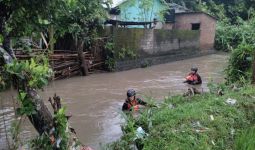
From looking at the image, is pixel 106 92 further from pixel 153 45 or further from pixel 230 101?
pixel 153 45

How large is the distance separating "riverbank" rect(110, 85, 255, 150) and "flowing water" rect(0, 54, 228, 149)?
1781 mm

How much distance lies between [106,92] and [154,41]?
26.9 ft

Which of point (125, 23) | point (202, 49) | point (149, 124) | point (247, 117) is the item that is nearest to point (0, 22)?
point (149, 124)

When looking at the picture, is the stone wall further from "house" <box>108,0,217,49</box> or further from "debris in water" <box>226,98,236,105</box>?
"debris in water" <box>226,98,236,105</box>

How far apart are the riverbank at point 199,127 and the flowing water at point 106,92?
5.84 feet

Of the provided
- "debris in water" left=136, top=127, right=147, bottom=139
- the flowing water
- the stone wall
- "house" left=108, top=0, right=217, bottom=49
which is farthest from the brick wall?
"debris in water" left=136, top=127, right=147, bottom=139

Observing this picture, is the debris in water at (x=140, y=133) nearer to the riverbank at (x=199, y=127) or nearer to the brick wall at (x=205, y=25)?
the riverbank at (x=199, y=127)

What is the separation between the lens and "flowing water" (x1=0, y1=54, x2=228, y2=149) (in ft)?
26.2

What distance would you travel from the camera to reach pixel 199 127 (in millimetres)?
5355

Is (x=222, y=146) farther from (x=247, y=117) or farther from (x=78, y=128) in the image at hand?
(x=78, y=128)

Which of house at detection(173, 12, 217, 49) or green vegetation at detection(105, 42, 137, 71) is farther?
house at detection(173, 12, 217, 49)

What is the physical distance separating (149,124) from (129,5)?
17981 mm

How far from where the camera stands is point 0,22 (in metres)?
5.38

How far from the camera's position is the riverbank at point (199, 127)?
16.0 ft
